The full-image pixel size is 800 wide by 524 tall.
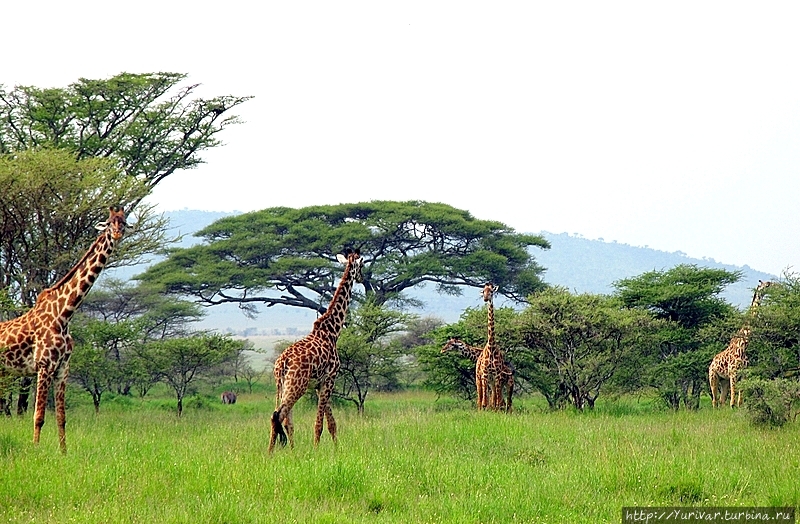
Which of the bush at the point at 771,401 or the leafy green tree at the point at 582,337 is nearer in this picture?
the bush at the point at 771,401

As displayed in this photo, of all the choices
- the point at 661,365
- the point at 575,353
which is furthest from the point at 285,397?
the point at 661,365

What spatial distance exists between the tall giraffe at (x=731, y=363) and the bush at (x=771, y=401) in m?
3.04

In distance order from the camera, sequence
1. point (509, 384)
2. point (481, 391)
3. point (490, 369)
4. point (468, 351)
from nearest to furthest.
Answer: point (490, 369), point (481, 391), point (509, 384), point (468, 351)

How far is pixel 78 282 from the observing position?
37.8 feet

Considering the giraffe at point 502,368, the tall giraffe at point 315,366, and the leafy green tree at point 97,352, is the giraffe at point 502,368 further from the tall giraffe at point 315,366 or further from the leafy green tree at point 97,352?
the leafy green tree at point 97,352

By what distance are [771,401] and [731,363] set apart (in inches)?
169

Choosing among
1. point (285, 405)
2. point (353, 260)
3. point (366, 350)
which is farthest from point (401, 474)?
point (366, 350)

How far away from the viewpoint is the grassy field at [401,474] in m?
8.30

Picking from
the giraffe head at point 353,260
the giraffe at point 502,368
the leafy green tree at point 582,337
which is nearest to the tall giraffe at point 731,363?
the leafy green tree at point 582,337

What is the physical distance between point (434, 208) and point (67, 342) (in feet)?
73.9

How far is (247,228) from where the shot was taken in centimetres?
3316

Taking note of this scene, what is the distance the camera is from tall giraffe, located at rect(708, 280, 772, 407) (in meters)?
17.1

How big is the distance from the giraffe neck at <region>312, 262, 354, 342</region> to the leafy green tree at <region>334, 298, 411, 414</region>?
7322mm

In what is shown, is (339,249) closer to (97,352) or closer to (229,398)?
(229,398)
